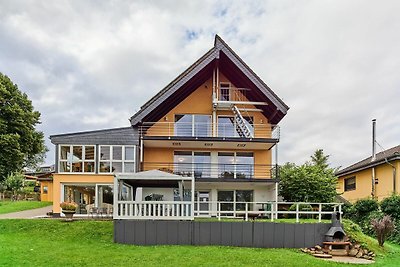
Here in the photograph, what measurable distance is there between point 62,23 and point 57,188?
31.5ft

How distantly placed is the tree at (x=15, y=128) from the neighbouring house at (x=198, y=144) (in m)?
11.5

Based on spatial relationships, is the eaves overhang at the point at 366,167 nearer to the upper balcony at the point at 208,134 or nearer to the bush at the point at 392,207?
the bush at the point at 392,207

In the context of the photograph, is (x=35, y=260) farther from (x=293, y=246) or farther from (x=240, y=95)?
(x=240, y=95)

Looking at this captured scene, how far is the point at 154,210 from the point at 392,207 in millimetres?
13358

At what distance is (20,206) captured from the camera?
29.4 meters

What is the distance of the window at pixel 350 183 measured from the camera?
30.9 metres

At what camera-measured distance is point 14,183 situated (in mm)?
37625

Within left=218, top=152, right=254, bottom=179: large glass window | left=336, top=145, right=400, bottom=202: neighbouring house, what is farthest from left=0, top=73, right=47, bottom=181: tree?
left=336, top=145, right=400, bottom=202: neighbouring house

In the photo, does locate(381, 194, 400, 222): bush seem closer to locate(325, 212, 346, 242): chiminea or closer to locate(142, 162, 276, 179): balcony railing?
locate(142, 162, 276, 179): balcony railing

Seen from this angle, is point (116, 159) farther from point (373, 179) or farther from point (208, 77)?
point (373, 179)

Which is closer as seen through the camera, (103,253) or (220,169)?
(103,253)

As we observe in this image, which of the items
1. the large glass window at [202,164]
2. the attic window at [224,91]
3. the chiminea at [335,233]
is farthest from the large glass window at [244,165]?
the chiminea at [335,233]

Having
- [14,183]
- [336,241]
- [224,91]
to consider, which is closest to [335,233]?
[336,241]

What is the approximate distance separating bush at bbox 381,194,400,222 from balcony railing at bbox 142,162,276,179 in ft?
21.2
